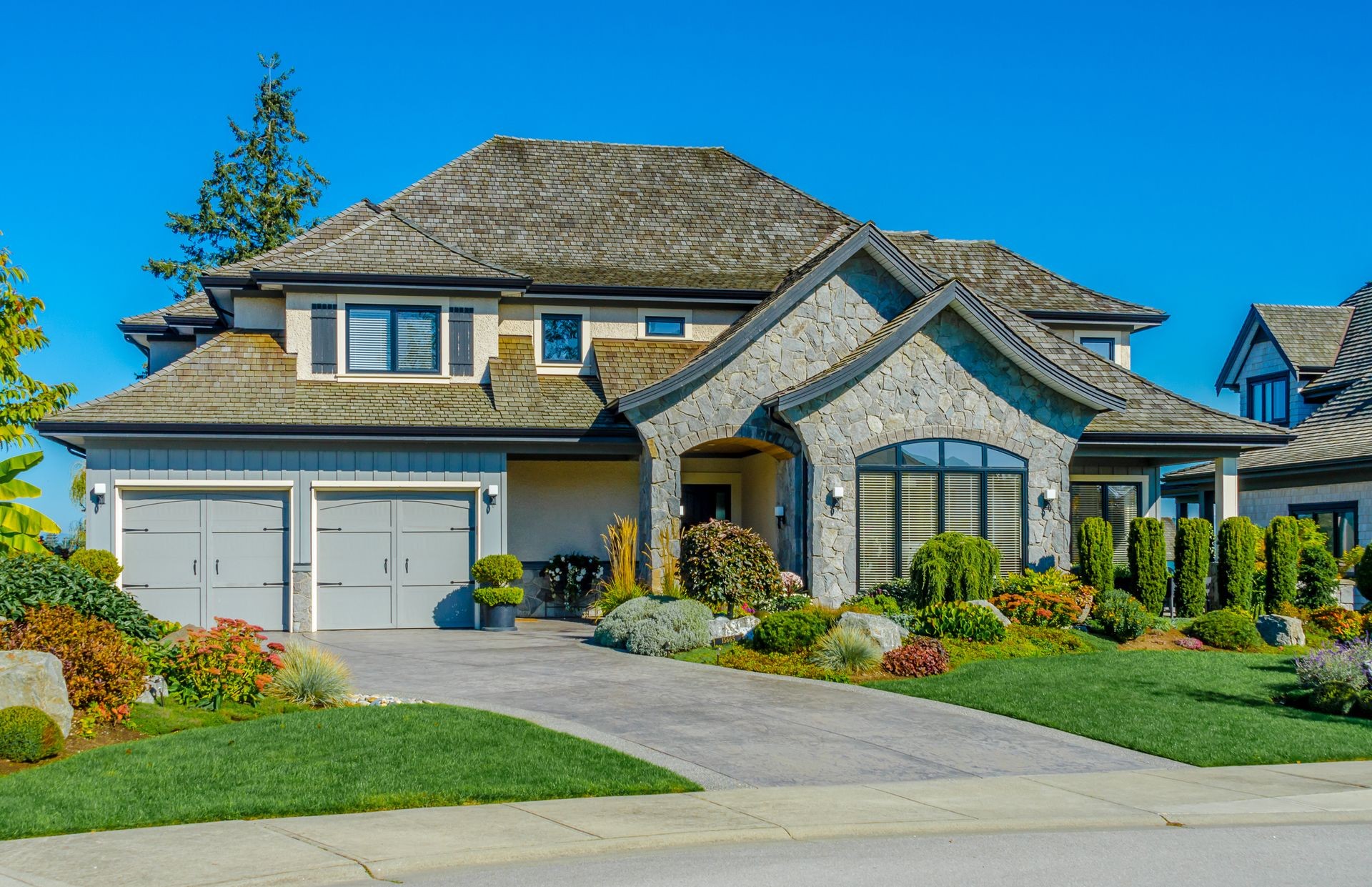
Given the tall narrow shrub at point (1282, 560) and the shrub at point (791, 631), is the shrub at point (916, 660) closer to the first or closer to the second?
the shrub at point (791, 631)

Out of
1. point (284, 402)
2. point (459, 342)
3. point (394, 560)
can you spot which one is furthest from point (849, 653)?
point (284, 402)

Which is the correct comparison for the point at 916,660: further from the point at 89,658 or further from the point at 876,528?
the point at 89,658

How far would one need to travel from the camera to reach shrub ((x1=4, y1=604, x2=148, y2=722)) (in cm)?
1263

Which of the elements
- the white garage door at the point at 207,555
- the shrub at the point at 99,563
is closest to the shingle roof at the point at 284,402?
the white garage door at the point at 207,555

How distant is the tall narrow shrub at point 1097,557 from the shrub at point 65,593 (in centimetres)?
1398

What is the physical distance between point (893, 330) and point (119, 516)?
44.9 feet

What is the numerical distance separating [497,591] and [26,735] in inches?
455

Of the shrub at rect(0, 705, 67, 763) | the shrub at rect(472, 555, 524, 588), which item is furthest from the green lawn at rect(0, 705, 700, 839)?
the shrub at rect(472, 555, 524, 588)

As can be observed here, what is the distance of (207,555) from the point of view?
22391 millimetres

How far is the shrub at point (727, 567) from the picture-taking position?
64.5ft

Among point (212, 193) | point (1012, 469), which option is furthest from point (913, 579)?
point (212, 193)

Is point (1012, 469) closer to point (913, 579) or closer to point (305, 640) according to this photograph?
point (913, 579)

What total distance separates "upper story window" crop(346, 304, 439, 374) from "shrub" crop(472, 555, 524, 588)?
3968 mm

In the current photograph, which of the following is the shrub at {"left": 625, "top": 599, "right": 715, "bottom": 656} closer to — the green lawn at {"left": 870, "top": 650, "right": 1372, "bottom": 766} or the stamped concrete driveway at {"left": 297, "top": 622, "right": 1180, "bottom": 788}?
the stamped concrete driveway at {"left": 297, "top": 622, "right": 1180, "bottom": 788}
